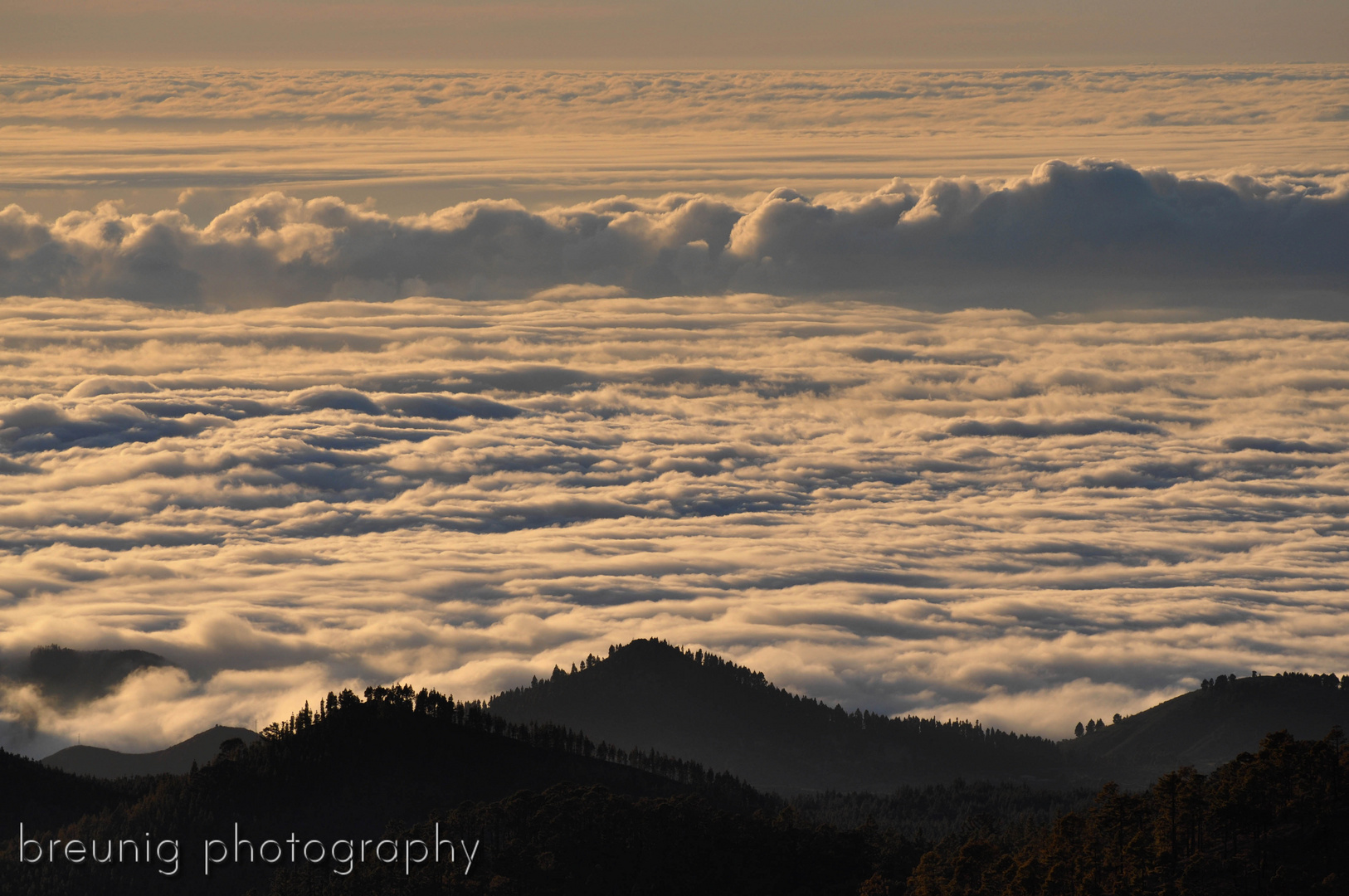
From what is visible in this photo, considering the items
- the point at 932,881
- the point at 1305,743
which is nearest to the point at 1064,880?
the point at 932,881

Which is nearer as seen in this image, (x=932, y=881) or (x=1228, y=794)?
(x=1228, y=794)

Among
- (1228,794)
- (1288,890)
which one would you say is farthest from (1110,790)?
(1288,890)

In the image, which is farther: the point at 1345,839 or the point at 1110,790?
the point at 1110,790

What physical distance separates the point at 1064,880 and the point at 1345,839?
100 feet

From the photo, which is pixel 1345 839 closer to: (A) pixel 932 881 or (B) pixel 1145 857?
(B) pixel 1145 857

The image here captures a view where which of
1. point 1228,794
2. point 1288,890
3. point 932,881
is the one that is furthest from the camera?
point 932,881

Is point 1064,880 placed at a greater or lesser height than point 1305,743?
lesser

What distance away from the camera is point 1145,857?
170 meters

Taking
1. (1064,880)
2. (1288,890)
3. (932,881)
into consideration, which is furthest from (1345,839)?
(932,881)

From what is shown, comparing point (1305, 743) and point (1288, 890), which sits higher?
point (1305, 743)

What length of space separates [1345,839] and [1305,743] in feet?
54.5

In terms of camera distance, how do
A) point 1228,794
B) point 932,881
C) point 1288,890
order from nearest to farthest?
point 1288,890, point 1228,794, point 932,881

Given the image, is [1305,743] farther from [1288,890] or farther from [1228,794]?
[1288,890]

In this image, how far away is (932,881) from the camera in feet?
625
